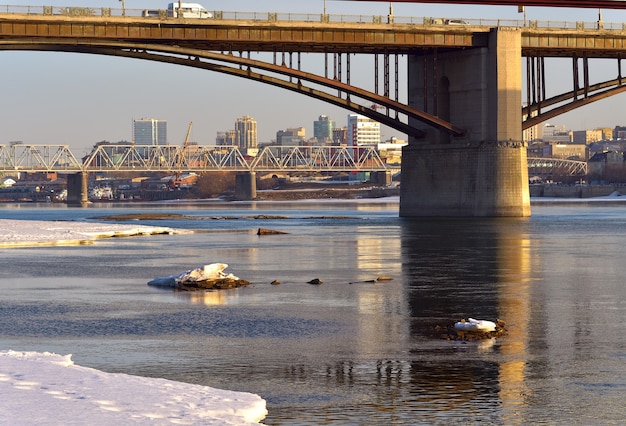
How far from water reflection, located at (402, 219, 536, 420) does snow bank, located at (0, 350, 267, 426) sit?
3.74 metres

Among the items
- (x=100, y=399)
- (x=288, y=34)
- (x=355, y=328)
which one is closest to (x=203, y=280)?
(x=355, y=328)

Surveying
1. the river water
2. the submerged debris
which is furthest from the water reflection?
the submerged debris

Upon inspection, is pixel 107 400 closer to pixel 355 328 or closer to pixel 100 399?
pixel 100 399

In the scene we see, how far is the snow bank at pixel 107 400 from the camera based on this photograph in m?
17.4

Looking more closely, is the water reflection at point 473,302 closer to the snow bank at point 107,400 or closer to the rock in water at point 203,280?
the snow bank at point 107,400

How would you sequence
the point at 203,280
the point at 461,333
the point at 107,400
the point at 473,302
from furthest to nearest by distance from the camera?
the point at 203,280, the point at 473,302, the point at 461,333, the point at 107,400

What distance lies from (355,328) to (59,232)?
46.6m

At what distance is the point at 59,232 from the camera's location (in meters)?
72.0

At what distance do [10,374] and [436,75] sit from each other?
83.1 metres

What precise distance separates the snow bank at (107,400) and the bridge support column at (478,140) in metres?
80.2

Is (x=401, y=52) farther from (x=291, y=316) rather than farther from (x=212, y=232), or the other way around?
(x=291, y=316)

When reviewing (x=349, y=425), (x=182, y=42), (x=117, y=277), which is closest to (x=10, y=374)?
(x=349, y=425)

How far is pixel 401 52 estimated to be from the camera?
334ft

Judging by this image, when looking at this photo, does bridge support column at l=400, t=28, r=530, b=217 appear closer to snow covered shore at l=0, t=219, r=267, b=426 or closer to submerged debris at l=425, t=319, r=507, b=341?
submerged debris at l=425, t=319, r=507, b=341
